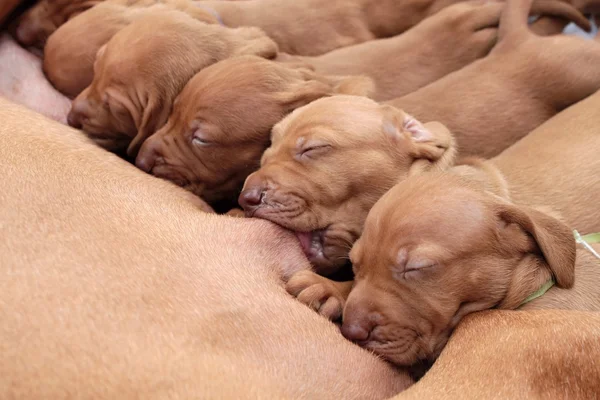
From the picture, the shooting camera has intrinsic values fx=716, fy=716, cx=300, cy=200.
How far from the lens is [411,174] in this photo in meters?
2.59

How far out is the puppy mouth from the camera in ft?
8.27

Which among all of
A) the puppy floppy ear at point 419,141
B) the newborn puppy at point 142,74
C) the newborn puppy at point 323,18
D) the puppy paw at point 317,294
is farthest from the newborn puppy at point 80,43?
the puppy paw at point 317,294

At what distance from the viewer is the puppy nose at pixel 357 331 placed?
2.10 meters

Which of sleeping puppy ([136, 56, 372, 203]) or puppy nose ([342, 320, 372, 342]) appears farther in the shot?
sleeping puppy ([136, 56, 372, 203])

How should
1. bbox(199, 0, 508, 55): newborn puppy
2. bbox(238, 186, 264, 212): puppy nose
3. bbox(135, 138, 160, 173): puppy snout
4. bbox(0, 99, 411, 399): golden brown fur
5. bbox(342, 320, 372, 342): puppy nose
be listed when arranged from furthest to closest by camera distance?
bbox(199, 0, 508, 55): newborn puppy < bbox(135, 138, 160, 173): puppy snout < bbox(238, 186, 264, 212): puppy nose < bbox(342, 320, 372, 342): puppy nose < bbox(0, 99, 411, 399): golden brown fur

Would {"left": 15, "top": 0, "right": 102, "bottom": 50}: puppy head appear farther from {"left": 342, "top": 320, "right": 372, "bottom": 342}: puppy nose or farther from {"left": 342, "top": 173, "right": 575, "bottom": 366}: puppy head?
{"left": 342, "top": 320, "right": 372, "bottom": 342}: puppy nose

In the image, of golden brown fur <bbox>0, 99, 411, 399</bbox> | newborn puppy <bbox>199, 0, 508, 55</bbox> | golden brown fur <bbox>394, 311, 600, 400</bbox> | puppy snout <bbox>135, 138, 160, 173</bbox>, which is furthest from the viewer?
newborn puppy <bbox>199, 0, 508, 55</bbox>

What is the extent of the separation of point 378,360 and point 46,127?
58.0 inches

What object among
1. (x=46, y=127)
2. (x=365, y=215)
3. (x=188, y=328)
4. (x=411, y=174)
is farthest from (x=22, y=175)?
(x=411, y=174)

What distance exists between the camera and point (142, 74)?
297cm

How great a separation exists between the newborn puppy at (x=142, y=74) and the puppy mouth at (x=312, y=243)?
0.93m

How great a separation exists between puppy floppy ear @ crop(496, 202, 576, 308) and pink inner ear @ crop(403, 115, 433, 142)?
523 millimetres

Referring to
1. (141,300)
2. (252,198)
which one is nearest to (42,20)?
(252,198)

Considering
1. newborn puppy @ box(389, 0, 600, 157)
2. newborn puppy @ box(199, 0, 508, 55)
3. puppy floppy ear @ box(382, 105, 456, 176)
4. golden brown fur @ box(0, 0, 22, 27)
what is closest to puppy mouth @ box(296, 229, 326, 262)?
puppy floppy ear @ box(382, 105, 456, 176)
